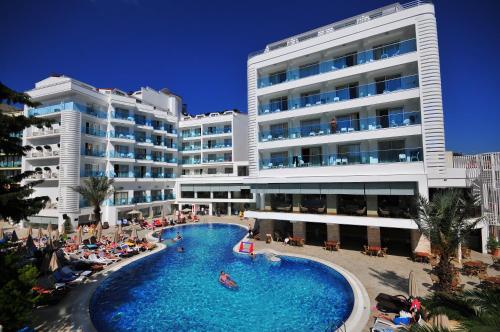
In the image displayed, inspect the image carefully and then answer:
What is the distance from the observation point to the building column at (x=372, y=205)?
75.8 ft

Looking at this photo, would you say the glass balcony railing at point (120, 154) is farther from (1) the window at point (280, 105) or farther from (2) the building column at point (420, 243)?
(2) the building column at point (420, 243)

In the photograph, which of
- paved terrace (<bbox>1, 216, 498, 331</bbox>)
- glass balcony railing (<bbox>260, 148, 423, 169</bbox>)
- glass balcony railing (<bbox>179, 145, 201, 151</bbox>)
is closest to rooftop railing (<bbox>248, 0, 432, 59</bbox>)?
glass balcony railing (<bbox>260, 148, 423, 169</bbox>)

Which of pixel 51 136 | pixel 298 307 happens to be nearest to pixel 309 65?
pixel 298 307

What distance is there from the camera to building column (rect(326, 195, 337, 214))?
82.2ft

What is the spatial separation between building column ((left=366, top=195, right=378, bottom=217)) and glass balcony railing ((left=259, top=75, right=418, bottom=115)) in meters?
9.26

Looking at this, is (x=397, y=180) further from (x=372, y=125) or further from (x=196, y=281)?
(x=196, y=281)

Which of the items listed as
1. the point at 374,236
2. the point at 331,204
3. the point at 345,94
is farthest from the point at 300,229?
the point at 345,94

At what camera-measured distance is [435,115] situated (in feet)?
68.9

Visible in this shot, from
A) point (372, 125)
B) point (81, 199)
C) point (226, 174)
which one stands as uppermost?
point (372, 125)

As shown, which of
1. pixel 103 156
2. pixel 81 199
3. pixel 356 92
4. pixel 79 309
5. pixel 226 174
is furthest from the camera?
pixel 226 174

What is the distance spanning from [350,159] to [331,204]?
459cm

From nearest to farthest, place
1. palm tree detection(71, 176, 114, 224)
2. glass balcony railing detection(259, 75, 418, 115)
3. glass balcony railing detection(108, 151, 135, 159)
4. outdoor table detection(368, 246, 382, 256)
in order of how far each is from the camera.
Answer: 1. outdoor table detection(368, 246, 382, 256)
2. glass balcony railing detection(259, 75, 418, 115)
3. palm tree detection(71, 176, 114, 224)
4. glass balcony railing detection(108, 151, 135, 159)

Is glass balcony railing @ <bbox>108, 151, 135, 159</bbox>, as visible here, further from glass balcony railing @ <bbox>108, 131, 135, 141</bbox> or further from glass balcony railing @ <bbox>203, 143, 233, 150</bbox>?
glass balcony railing @ <bbox>203, 143, 233, 150</bbox>

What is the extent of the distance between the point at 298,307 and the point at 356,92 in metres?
19.7
